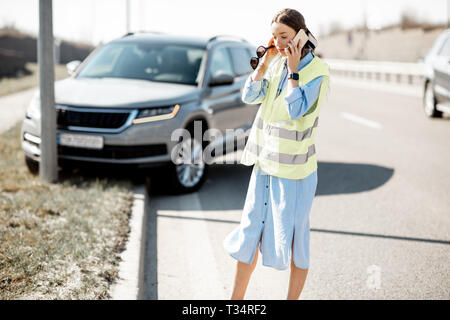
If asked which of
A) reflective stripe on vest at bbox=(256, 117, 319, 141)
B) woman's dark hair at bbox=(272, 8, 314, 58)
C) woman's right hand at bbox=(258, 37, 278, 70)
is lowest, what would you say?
reflective stripe on vest at bbox=(256, 117, 319, 141)

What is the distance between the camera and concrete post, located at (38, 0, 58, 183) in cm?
620

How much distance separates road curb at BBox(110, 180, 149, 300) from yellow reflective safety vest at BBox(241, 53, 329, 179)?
4.26ft

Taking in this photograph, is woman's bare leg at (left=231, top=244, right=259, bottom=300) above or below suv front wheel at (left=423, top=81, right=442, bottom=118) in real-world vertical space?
above

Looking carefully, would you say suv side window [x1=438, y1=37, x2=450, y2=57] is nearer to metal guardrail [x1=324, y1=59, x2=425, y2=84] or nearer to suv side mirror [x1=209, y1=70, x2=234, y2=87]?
suv side mirror [x1=209, y1=70, x2=234, y2=87]

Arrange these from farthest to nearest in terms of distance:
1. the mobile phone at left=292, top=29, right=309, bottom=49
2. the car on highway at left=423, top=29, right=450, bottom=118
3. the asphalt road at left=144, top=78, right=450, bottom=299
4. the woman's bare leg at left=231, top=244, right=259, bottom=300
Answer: the car on highway at left=423, top=29, right=450, bottom=118 < the asphalt road at left=144, top=78, right=450, bottom=299 < the woman's bare leg at left=231, top=244, right=259, bottom=300 < the mobile phone at left=292, top=29, right=309, bottom=49

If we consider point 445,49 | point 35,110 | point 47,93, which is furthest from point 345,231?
point 445,49

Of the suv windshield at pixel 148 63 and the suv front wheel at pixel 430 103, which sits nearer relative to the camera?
the suv windshield at pixel 148 63

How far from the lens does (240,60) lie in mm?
8273

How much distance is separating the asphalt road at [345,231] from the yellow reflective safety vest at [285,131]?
4.02 ft

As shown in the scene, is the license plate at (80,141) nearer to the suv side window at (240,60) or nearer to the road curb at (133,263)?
the road curb at (133,263)

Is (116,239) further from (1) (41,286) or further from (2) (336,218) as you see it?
(2) (336,218)

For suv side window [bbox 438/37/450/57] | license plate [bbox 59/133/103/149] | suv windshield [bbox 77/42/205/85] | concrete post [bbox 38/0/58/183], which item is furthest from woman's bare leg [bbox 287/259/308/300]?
suv side window [bbox 438/37/450/57]

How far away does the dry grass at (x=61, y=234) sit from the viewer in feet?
12.2

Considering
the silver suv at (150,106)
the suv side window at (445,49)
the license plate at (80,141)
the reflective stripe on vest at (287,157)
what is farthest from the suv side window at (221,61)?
the suv side window at (445,49)
